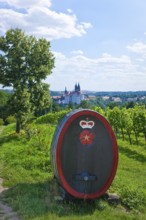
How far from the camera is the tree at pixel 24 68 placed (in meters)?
28.5

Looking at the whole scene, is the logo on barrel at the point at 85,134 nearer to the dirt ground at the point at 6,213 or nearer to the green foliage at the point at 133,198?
the green foliage at the point at 133,198

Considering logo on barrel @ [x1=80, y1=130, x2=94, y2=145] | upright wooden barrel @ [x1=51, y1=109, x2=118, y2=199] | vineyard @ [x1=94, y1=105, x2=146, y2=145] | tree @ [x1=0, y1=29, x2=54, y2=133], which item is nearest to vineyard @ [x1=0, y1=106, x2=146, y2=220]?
upright wooden barrel @ [x1=51, y1=109, x2=118, y2=199]

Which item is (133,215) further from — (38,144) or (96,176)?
(38,144)

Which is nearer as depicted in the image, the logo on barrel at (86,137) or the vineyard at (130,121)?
the logo on barrel at (86,137)

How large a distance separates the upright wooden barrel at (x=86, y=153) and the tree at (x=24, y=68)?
59.5ft

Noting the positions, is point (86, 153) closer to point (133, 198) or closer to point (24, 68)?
point (133, 198)

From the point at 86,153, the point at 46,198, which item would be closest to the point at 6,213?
the point at 46,198

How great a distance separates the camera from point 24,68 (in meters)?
29.5

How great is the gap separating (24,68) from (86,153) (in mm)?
20060

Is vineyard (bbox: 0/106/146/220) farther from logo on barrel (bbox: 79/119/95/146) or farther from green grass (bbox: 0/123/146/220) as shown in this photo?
logo on barrel (bbox: 79/119/95/146)

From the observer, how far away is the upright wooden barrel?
33.8 feet

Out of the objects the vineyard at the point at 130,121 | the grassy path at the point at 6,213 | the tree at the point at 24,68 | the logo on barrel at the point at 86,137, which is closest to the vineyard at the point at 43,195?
the grassy path at the point at 6,213

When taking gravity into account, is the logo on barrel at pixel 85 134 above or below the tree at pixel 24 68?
below

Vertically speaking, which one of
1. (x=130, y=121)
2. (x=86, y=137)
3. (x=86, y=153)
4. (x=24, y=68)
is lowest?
(x=130, y=121)
